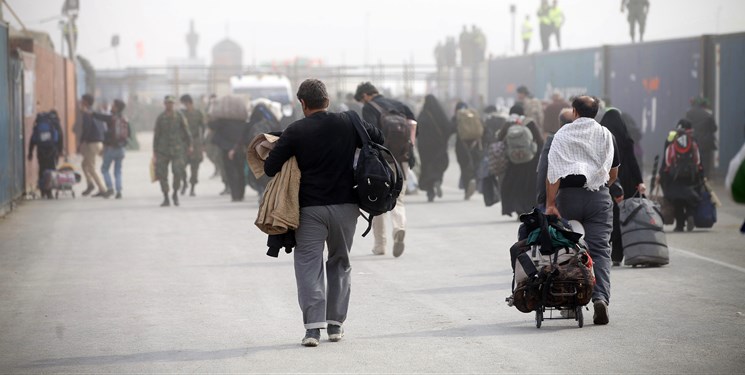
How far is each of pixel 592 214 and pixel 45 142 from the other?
14.9 m

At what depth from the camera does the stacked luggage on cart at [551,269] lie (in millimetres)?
9062

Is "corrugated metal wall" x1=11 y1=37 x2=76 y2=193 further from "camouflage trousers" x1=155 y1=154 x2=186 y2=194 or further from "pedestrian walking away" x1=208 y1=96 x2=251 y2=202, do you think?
"pedestrian walking away" x1=208 y1=96 x2=251 y2=202

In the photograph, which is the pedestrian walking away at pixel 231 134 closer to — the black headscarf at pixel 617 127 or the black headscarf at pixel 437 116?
the black headscarf at pixel 437 116

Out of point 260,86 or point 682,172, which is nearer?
point 682,172

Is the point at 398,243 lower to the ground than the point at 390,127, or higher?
lower

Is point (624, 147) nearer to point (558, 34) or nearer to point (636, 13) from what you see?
point (636, 13)

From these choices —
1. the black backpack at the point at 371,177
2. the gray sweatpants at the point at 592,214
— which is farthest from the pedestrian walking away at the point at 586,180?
the black backpack at the point at 371,177

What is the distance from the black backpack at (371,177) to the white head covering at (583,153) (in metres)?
1.48

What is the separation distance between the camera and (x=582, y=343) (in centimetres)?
867

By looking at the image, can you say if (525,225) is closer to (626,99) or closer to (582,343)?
(582,343)

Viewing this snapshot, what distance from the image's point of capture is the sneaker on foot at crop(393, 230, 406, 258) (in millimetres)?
13810

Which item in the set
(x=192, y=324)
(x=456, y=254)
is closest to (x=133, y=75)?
(x=456, y=254)

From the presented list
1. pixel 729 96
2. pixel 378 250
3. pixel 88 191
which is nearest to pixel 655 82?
pixel 729 96

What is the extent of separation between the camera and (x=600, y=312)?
9.41 meters
